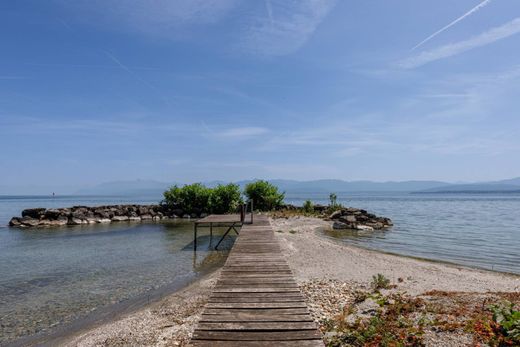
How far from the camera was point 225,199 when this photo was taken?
34312 millimetres

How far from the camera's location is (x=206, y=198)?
34.4m

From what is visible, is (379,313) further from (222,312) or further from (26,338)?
(26,338)

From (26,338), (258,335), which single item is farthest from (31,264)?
(258,335)

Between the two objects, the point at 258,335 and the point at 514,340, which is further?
the point at 514,340

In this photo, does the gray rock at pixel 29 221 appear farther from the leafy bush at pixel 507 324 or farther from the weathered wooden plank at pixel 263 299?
the leafy bush at pixel 507 324

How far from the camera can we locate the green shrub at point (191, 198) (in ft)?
113

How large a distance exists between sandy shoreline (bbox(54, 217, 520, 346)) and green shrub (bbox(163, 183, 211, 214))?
54.1 ft

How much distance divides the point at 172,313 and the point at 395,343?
5111mm

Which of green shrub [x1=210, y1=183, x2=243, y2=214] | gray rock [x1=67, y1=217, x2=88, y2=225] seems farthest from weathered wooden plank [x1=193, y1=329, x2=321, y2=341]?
gray rock [x1=67, y1=217, x2=88, y2=225]

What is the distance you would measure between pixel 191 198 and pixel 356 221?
1628cm

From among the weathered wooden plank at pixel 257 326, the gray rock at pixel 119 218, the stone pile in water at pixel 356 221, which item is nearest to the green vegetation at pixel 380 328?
the weathered wooden plank at pixel 257 326

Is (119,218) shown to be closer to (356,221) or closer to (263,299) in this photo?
(356,221)

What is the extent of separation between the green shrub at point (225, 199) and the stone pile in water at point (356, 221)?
365 inches

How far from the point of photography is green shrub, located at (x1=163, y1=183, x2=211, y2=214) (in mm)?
34469
